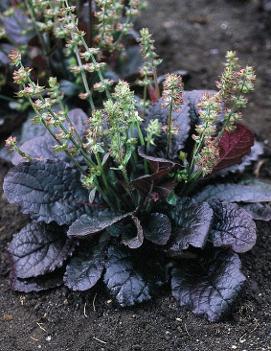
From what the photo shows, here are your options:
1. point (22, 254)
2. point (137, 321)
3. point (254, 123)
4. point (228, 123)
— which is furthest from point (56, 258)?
point (254, 123)

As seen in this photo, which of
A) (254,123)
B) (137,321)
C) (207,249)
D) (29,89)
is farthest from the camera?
(254,123)

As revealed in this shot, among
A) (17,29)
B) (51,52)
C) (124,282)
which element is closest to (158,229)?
(124,282)

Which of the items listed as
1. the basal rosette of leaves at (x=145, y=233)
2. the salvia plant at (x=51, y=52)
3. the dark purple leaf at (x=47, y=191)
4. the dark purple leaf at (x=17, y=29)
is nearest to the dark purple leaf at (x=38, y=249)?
the basal rosette of leaves at (x=145, y=233)

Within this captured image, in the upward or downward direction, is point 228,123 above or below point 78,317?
above

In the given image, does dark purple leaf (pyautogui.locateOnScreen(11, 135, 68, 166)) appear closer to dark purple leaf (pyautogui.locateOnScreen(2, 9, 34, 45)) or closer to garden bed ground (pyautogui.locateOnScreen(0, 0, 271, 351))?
garden bed ground (pyautogui.locateOnScreen(0, 0, 271, 351))

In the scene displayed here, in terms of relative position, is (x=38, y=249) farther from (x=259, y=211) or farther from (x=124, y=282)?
A: (x=259, y=211)

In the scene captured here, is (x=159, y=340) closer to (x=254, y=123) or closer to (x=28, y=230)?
(x=28, y=230)

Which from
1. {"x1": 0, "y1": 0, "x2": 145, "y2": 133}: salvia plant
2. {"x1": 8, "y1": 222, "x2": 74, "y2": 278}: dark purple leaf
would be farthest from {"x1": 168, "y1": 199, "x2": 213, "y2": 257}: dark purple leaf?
{"x1": 0, "y1": 0, "x2": 145, "y2": 133}: salvia plant
